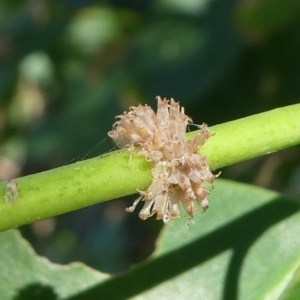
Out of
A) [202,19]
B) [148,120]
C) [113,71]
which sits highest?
[113,71]

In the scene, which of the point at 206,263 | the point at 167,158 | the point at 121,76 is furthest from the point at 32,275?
the point at 121,76

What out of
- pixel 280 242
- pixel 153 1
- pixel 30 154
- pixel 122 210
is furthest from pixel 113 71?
pixel 280 242

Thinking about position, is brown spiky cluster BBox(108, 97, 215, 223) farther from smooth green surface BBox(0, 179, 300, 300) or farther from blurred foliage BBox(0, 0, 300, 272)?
blurred foliage BBox(0, 0, 300, 272)

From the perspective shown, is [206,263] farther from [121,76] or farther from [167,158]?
[121,76]

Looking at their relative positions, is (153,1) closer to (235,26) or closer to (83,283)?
(235,26)

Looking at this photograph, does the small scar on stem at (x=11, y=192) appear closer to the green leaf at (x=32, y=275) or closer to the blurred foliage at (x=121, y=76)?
the green leaf at (x=32, y=275)
